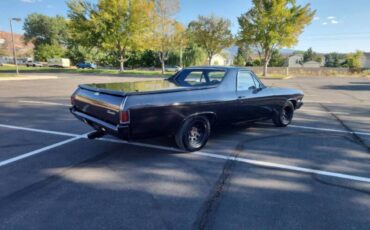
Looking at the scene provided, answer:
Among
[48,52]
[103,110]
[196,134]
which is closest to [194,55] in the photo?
[48,52]

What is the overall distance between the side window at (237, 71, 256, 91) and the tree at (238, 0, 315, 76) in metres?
29.1

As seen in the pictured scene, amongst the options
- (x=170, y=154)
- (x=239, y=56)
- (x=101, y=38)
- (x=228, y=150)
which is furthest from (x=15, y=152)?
(x=239, y=56)

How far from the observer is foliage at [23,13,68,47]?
236 feet

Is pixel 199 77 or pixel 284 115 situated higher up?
pixel 199 77

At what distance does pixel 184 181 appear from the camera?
388 cm

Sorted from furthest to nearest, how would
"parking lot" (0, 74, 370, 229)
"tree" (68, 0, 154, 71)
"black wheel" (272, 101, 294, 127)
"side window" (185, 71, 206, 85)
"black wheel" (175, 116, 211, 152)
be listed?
1. "tree" (68, 0, 154, 71)
2. "black wheel" (272, 101, 294, 127)
3. "side window" (185, 71, 206, 85)
4. "black wheel" (175, 116, 211, 152)
5. "parking lot" (0, 74, 370, 229)

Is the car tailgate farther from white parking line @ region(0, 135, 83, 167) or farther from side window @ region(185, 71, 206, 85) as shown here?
side window @ region(185, 71, 206, 85)

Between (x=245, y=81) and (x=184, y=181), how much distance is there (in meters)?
3.03

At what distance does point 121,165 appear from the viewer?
4.43 meters

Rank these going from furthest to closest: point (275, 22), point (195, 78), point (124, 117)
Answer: point (275, 22)
point (195, 78)
point (124, 117)

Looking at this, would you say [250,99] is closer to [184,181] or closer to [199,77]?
[199,77]

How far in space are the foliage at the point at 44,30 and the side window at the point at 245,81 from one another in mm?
75393

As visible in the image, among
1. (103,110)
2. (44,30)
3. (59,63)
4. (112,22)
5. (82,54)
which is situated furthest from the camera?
(44,30)

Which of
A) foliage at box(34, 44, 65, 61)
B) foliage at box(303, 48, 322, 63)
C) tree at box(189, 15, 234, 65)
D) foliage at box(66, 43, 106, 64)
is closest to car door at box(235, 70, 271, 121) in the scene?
tree at box(189, 15, 234, 65)
